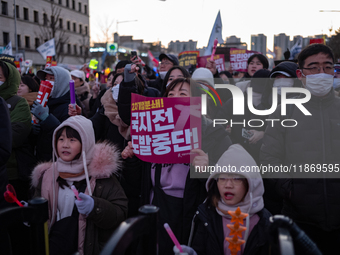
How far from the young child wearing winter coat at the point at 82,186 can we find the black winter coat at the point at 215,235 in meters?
0.60

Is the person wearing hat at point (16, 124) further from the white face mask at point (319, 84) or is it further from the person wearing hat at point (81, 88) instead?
the person wearing hat at point (81, 88)

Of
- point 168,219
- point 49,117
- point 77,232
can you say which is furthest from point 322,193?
point 49,117

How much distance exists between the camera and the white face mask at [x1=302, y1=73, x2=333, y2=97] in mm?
2367

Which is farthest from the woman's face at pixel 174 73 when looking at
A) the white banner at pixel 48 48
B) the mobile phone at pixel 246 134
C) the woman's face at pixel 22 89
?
the white banner at pixel 48 48

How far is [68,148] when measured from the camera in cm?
242

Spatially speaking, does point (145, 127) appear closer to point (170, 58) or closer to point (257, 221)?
point (257, 221)

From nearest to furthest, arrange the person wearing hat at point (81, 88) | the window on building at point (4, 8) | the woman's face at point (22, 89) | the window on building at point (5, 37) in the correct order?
1. the woman's face at point (22, 89)
2. the person wearing hat at point (81, 88)
3. the window on building at point (4, 8)
4. the window on building at point (5, 37)

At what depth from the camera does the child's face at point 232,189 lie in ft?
6.88

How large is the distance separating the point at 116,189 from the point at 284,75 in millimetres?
2492

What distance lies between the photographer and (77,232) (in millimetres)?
2234

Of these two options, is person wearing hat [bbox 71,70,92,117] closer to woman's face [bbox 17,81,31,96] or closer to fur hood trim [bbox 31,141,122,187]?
woman's face [bbox 17,81,31,96]

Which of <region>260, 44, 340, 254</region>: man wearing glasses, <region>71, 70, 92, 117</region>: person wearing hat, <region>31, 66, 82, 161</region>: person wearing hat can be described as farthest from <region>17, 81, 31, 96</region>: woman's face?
<region>260, 44, 340, 254</region>: man wearing glasses

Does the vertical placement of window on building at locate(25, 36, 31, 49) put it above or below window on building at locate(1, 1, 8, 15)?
below

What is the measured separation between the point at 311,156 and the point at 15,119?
2.69 meters
